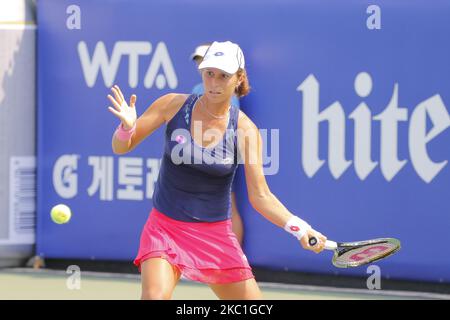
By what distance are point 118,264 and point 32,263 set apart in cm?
66

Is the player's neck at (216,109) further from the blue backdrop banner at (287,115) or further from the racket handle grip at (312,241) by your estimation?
the blue backdrop banner at (287,115)

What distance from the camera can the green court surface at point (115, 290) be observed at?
297 inches

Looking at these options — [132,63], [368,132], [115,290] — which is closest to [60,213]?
[115,290]

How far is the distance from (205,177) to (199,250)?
13.2 inches

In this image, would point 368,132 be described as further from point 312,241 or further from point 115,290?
point 312,241

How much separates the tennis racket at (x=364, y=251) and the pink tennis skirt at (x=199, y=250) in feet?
1.38

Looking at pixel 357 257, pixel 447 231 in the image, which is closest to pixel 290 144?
pixel 447 231

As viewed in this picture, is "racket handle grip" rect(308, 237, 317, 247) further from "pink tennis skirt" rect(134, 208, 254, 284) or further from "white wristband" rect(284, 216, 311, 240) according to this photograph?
"pink tennis skirt" rect(134, 208, 254, 284)

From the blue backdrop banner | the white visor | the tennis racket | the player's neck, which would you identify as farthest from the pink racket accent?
the blue backdrop banner

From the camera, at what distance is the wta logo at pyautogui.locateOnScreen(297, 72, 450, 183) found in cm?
740

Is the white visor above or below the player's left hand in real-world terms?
above

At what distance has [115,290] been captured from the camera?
781 centimetres

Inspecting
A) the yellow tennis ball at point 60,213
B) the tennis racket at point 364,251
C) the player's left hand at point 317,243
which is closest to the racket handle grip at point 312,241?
the player's left hand at point 317,243
